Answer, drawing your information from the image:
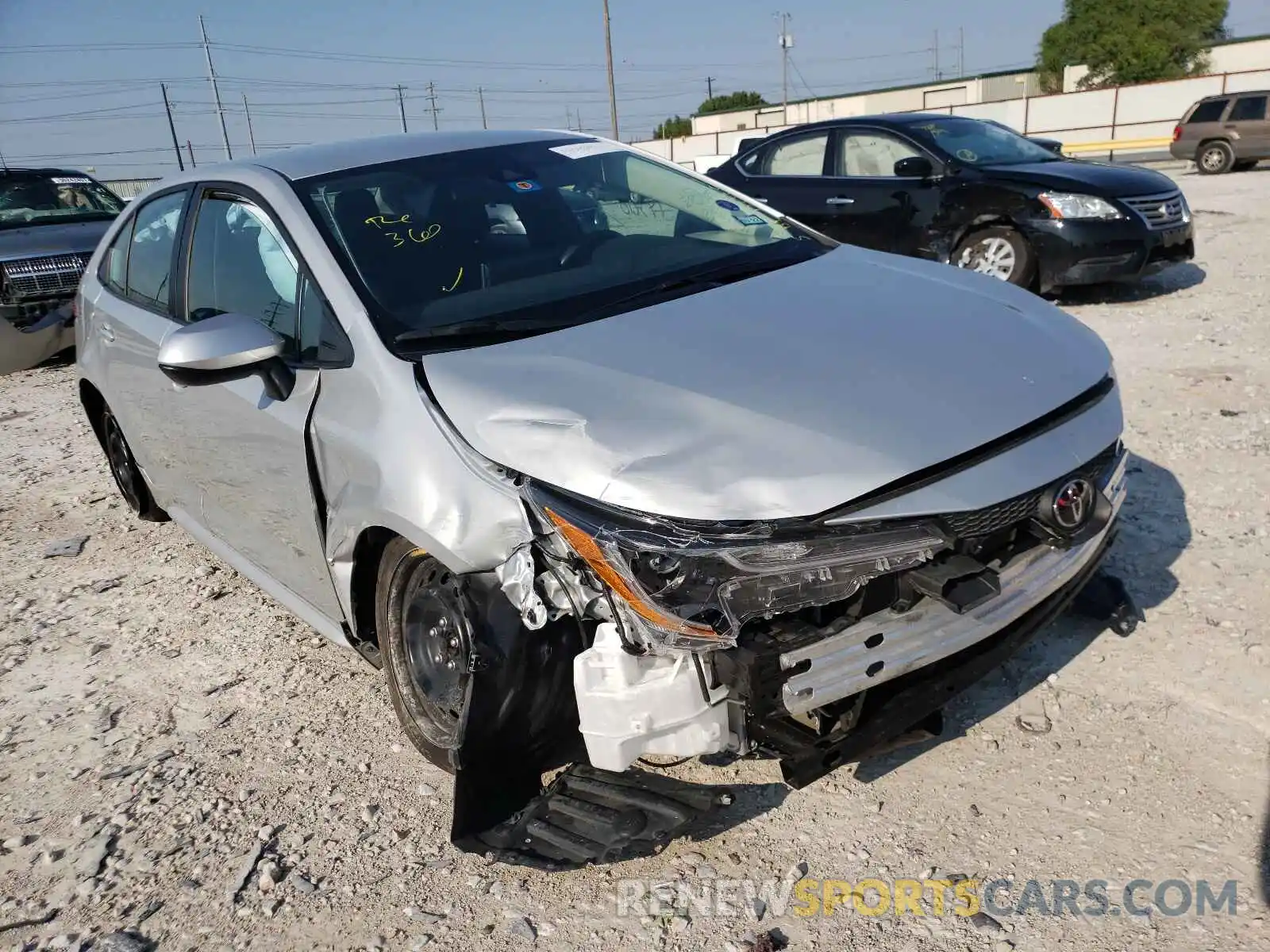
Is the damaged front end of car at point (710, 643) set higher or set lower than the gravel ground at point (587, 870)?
higher

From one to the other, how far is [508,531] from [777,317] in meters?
0.99

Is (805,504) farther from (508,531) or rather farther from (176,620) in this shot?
(176,620)

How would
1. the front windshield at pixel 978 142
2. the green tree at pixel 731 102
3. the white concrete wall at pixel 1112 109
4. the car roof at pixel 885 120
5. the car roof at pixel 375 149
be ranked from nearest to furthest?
1. the car roof at pixel 375 149
2. the front windshield at pixel 978 142
3. the car roof at pixel 885 120
4. the white concrete wall at pixel 1112 109
5. the green tree at pixel 731 102

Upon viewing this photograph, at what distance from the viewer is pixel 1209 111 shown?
61.5 ft

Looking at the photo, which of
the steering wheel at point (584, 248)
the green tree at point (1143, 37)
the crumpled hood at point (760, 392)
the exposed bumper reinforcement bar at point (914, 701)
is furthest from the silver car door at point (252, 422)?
the green tree at point (1143, 37)

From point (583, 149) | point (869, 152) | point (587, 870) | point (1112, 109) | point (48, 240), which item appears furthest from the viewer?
point (1112, 109)

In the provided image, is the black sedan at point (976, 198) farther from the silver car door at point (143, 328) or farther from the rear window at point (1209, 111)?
the rear window at point (1209, 111)

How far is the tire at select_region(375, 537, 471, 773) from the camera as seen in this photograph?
102 inches

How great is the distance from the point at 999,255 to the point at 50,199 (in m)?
9.26

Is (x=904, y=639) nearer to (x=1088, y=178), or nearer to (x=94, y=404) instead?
(x=94, y=404)

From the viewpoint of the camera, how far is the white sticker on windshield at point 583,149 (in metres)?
3.61

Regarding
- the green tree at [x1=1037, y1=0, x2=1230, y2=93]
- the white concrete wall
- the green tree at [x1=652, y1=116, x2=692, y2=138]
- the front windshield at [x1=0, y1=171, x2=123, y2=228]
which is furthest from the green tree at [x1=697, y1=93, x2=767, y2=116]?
the front windshield at [x1=0, y1=171, x2=123, y2=228]

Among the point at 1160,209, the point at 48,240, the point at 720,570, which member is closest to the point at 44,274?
the point at 48,240

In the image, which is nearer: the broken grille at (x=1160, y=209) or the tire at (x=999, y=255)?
the broken grille at (x=1160, y=209)
